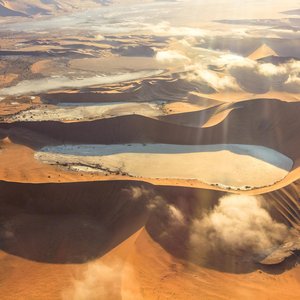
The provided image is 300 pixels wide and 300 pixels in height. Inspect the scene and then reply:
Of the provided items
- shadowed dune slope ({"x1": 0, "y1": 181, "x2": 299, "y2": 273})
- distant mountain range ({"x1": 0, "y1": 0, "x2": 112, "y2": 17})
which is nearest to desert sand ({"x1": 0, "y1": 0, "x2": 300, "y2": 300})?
shadowed dune slope ({"x1": 0, "y1": 181, "x2": 299, "y2": 273})

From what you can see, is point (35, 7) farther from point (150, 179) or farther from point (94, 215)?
point (94, 215)

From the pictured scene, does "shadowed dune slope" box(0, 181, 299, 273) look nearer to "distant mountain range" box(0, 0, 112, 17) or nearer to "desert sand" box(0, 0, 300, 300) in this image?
"desert sand" box(0, 0, 300, 300)

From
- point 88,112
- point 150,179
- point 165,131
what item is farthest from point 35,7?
Answer: point 150,179

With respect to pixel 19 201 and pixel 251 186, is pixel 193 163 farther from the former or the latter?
pixel 19 201

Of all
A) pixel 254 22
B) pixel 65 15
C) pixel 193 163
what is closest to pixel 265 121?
pixel 193 163

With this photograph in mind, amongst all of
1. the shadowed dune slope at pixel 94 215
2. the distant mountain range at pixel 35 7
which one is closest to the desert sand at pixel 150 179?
the shadowed dune slope at pixel 94 215
